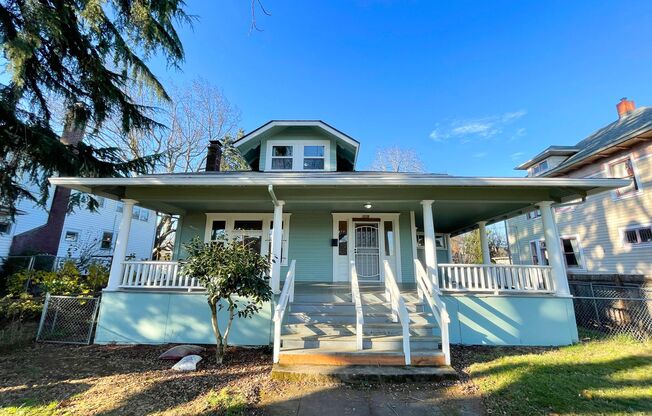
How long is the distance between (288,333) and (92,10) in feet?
26.0

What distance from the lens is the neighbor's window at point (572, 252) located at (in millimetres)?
12890

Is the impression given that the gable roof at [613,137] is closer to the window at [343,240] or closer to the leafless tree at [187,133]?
the window at [343,240]

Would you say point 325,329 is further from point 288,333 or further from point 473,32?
point 473,32

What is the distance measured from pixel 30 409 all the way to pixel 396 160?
75.3ft

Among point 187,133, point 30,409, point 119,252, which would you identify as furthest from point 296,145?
point 187,133

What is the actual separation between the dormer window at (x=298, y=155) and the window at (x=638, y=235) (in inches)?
461

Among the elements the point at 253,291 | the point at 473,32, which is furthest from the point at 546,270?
the point at 473,32

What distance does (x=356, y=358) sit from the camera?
4586 mm

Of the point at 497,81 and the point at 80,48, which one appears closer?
the point at 80,48

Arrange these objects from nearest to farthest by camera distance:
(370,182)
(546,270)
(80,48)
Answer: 1. (370,182)
2. (546,270)
3. (80,48)

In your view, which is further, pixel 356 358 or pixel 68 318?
pixel 68 318

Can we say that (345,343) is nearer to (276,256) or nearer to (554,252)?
(276,256)

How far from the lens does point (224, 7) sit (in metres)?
4.07

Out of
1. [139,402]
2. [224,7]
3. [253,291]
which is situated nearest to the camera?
[139,402]
